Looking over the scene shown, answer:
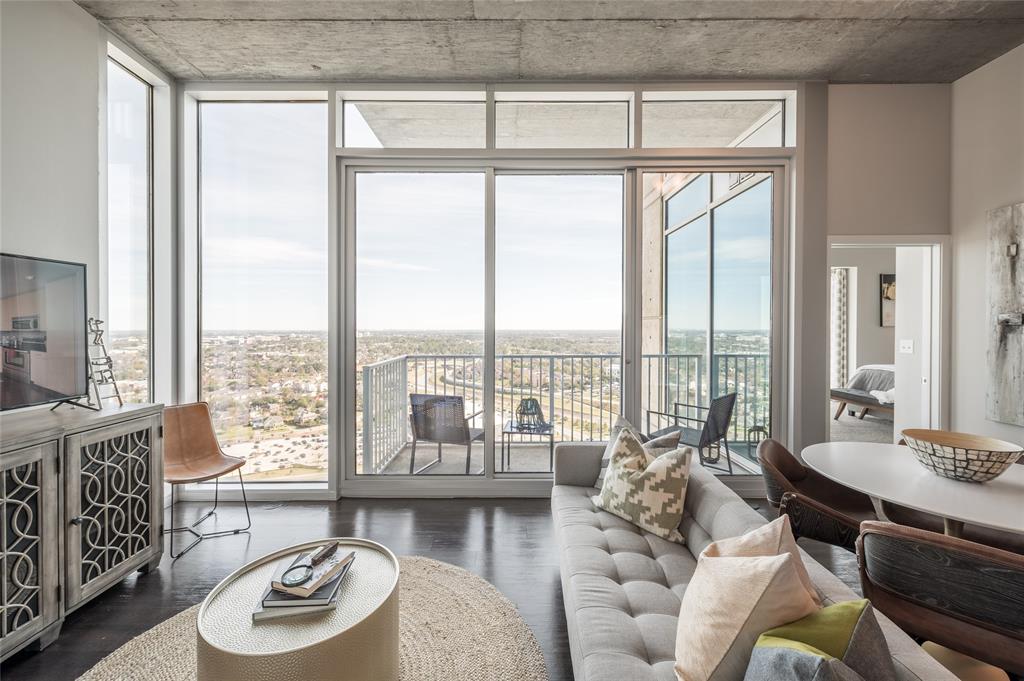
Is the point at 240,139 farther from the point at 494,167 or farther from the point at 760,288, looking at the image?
the point at 760,288

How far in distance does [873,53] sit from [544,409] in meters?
→ 3.36

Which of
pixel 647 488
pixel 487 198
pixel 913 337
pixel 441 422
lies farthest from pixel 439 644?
pixel 913 337

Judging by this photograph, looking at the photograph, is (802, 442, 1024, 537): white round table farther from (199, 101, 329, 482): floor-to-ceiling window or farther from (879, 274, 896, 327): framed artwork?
(879, 274, 896, 327): framed artwork

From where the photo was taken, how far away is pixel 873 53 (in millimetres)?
3027

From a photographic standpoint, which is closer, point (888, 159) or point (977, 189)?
point (977, 189)

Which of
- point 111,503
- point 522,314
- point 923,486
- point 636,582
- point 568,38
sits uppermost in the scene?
point 568,38

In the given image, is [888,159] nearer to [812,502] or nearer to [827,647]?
[812,502]

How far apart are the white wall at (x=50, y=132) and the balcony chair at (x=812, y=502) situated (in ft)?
12.6

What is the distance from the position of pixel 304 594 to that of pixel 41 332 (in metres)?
1.94

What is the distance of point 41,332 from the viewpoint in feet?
7.09

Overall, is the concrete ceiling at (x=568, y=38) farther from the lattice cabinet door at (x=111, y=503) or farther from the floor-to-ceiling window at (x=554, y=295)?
the lattice cabinet door at (x=111, y=503)

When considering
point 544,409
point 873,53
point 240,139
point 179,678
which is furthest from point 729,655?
point 240,139

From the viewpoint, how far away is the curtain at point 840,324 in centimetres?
757

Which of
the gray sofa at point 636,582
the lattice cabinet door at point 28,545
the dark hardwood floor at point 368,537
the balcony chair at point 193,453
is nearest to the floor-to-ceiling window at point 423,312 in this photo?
the dark hardwood floor at point 368,537
